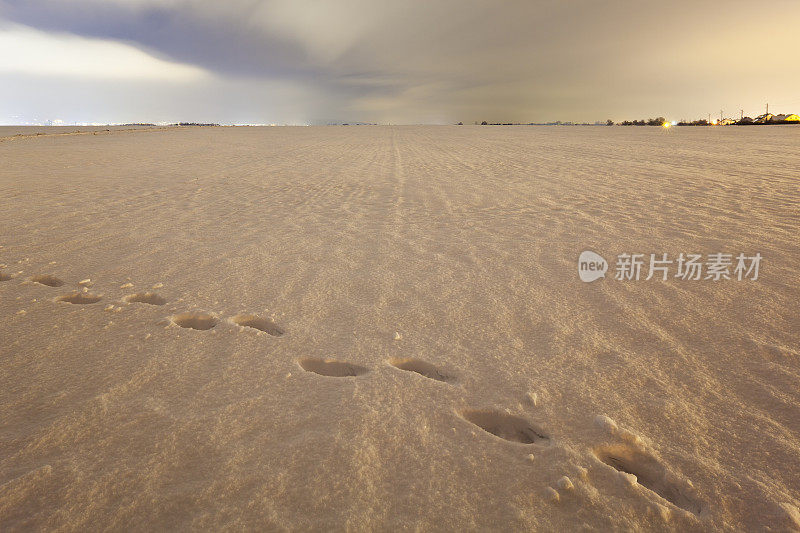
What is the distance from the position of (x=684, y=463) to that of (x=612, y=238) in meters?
2.70

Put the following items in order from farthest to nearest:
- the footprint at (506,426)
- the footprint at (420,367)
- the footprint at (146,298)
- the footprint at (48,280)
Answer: the footprint at (48,280)
the footprint at (146,298)
the footprint at (420,367)
the footprint at (506,426)

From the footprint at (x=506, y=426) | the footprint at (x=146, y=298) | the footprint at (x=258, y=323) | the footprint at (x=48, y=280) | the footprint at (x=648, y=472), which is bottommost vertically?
the footprint at (x=648, y=472)

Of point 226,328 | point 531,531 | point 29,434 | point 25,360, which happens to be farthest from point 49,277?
point 531,531

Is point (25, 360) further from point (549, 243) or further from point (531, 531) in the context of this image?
point (549, 243)

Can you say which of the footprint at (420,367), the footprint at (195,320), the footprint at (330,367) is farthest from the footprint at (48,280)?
the footprint at (420,367)

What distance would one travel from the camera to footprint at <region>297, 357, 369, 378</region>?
1.84 metres

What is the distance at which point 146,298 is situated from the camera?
2.53 meters

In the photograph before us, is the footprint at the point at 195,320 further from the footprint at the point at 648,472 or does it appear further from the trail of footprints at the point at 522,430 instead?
the footprint at the point at 648,472

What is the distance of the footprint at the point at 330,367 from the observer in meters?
A: 1.84

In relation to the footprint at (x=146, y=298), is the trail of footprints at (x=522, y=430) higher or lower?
lower

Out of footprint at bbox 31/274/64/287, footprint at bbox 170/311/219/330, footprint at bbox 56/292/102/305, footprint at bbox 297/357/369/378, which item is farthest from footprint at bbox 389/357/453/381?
footprint at bbox 31/274/64/287

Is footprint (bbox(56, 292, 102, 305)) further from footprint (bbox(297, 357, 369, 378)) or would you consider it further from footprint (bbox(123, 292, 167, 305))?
footprint (bbox(297, 357, 369, 378))

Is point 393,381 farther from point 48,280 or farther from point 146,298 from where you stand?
point 48,280

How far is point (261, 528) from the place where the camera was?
1.12m
